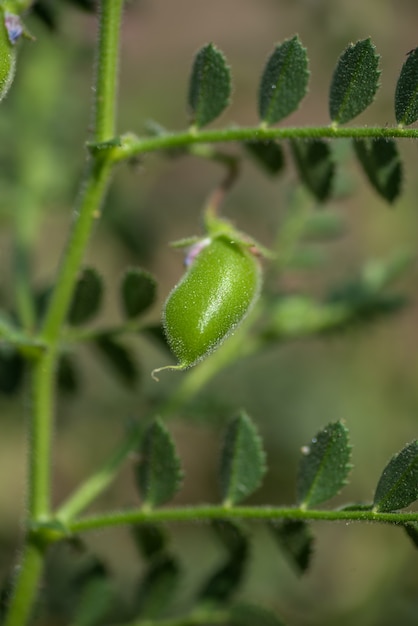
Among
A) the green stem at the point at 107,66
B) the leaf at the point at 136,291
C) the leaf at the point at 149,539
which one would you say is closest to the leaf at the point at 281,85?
the green stem at the point at 107,66

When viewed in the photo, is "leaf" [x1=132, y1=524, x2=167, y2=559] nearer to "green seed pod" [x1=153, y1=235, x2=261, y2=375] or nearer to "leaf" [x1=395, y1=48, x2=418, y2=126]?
"green seed pod" [x1=153, y1=235, x2=261, y2=375]

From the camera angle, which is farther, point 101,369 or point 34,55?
point 101,369

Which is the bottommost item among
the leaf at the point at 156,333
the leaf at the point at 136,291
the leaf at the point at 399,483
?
the leaf at the point at 399,483

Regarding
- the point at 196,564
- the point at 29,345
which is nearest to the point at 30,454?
the point at 29,345

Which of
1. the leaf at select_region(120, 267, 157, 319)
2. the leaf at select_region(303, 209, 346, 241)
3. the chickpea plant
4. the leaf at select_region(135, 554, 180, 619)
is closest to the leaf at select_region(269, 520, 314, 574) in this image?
the chickpea plant

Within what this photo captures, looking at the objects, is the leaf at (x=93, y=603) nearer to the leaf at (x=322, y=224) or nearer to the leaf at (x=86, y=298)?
the leaf at (x=86, y=298)

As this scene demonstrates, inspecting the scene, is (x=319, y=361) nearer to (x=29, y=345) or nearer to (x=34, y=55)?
(x=34, y=55)
